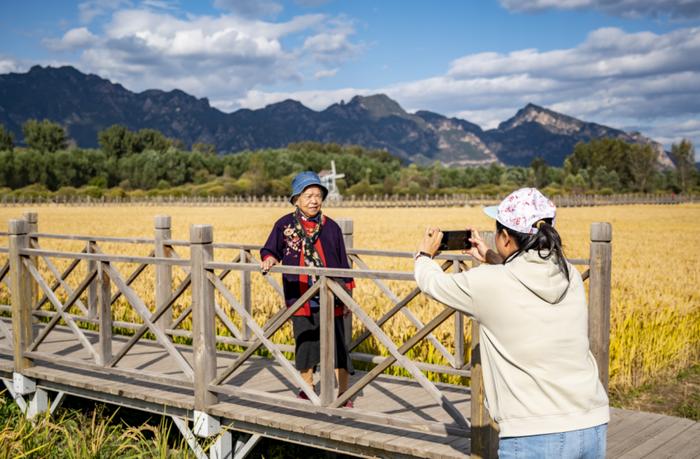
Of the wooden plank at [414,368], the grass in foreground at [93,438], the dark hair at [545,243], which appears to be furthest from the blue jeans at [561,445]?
the grass in foreground at [93,438]

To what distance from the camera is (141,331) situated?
235 inches

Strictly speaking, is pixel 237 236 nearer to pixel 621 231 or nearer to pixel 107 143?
pixel 621 231

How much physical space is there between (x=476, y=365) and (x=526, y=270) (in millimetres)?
1407

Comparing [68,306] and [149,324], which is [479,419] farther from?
[68,306]

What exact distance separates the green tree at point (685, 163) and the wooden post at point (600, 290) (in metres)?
113

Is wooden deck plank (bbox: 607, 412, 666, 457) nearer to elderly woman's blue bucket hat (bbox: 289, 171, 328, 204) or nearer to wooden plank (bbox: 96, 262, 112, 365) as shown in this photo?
elderly woman's blue bucket hat (bbox: 289, 171, 328, 204)

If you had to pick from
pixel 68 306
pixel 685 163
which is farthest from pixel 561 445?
pixel 685 163

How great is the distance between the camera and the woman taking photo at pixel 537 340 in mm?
2842

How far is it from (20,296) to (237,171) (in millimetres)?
114323

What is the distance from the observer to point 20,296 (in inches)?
274

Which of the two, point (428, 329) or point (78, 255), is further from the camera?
point (78, 255)

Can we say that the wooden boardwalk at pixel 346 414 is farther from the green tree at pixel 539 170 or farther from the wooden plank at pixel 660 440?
the green tree at pixel 539 170

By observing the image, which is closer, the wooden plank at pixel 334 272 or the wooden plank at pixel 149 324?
the wooden plank at pixel 334 272

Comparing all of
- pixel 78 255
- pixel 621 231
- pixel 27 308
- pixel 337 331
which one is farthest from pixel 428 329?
pixel 621 231
